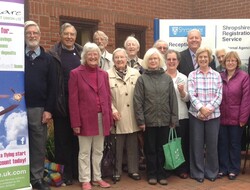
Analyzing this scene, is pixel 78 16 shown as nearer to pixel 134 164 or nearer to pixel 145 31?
pixel 145 31

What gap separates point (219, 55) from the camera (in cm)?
564

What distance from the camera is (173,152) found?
16.3 feet

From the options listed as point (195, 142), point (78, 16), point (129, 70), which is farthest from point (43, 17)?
point (195, 142)

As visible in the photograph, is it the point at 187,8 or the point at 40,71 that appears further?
the point at 187,8

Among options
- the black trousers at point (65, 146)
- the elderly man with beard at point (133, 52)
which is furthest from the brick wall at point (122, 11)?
the black trousers at point (65, 146)

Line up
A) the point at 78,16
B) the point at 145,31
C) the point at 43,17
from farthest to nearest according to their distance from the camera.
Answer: the point at 145,31
the point at 78,16
the point at 43,17

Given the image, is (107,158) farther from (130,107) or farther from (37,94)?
(37,94)

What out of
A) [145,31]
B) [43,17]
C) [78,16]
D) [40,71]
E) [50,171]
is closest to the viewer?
[40,71]

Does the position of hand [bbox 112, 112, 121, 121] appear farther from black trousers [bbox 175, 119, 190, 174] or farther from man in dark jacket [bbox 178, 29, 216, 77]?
man in dark jacket [bbox 178, 29, 216, 77]

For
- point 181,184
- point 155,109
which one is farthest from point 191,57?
point 181,184

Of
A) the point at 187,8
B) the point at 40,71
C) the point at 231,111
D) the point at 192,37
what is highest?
the point at 187,8

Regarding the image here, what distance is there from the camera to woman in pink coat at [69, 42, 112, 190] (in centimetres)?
459

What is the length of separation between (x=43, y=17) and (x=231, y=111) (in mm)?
3780

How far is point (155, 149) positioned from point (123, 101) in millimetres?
792
